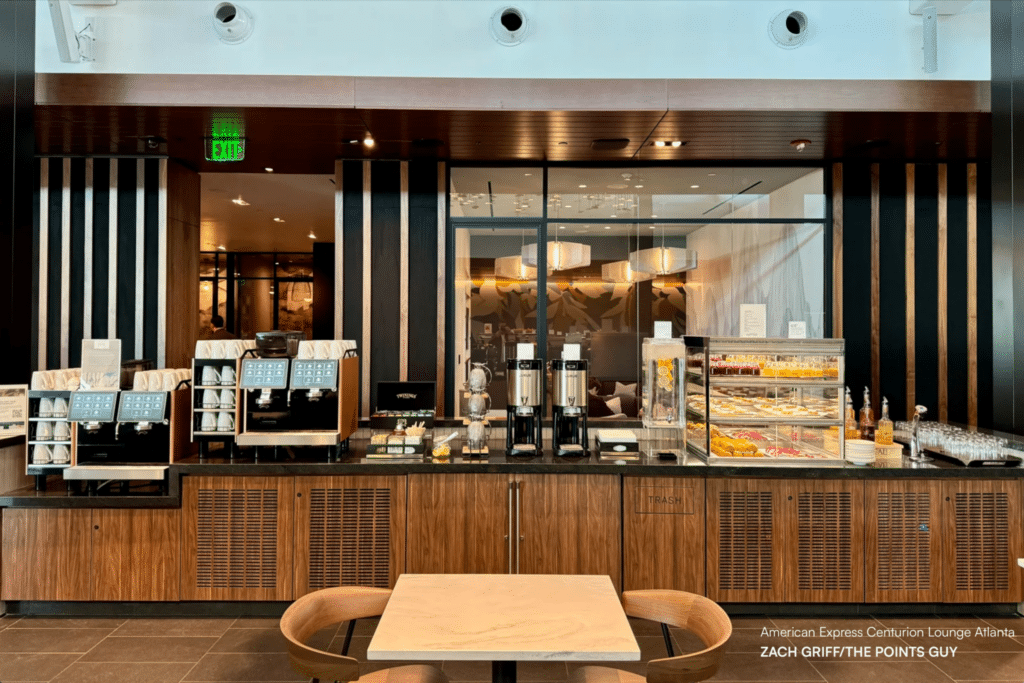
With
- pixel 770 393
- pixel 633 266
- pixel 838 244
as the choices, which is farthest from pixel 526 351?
pixel 838 244

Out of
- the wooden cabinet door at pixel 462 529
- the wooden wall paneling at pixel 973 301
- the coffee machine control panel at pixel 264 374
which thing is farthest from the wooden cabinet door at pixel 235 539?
the wooden wall paneling at pixel 973 301

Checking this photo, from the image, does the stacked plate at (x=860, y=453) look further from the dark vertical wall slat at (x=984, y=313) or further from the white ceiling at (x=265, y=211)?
the white ceiling at (x=265, y=211)

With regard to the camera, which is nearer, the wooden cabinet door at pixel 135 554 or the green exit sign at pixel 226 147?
the wooden cabinet door at pixel 135 554

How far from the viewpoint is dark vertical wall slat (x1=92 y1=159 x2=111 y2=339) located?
557 centimetres

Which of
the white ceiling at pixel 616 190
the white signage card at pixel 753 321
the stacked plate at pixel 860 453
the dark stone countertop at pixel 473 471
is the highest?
the white ceiling at pixel 616 190

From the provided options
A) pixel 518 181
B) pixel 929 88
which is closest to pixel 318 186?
pixel 518 181

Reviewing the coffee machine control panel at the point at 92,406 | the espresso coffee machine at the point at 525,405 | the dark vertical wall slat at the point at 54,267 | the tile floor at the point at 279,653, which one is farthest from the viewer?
the dark vertical wall slat at the point at 54,267

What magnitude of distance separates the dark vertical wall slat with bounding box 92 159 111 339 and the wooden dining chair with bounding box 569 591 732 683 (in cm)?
506

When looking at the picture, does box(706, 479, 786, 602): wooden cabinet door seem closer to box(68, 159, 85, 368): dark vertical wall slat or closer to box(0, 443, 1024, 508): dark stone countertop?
box(0, 443, 1024, 508): dark stone countertop

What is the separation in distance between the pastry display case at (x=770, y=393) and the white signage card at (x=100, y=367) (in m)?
3.84

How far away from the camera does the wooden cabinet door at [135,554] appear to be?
4.13 metres

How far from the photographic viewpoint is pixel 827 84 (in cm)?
425

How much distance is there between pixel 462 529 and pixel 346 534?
29.3 inches

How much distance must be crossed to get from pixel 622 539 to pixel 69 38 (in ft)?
15.5
